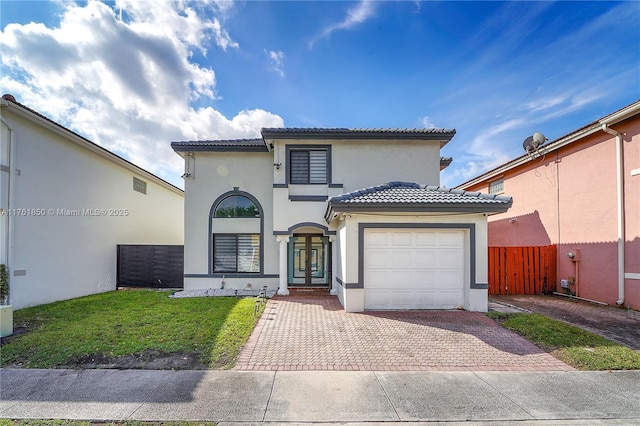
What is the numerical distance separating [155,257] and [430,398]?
13005 mm

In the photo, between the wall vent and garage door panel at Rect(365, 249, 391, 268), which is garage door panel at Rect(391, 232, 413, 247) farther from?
the wall vent

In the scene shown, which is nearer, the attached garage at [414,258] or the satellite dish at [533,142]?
the attached garage at [414,258]

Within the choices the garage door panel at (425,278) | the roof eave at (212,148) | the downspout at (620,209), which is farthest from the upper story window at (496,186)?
the roof eave at (212,148)

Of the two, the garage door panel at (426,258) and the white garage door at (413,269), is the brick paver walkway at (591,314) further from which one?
the garage door panel at (426,258)

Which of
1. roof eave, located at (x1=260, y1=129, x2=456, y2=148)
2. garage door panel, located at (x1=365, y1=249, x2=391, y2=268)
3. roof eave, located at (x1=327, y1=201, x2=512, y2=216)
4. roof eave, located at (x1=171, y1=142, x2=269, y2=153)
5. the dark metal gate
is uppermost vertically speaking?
roof eave, located at (x1=260, y1=129, x2=456, y2=148)

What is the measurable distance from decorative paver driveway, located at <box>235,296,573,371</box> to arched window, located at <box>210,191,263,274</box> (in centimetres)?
415

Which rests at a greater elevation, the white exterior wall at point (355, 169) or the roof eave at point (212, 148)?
the roof eave at point (212, 148)

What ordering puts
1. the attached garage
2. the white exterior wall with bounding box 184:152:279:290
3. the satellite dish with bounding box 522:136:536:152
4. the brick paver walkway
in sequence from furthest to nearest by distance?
the satellite dish with bounding box 522:136:536:152 < the white exterior wall with bounding box 184:152:279:290 < the attached garage < the brick paver walkway

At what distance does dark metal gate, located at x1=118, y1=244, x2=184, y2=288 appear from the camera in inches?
516

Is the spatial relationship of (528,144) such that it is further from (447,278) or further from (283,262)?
(283,262)

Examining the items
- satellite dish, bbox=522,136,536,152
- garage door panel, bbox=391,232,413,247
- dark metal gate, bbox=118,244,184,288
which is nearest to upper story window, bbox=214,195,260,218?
dark metal gate, bbox=118,244,184,288

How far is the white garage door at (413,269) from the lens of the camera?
8891 millimetres

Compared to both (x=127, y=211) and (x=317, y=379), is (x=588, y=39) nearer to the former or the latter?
(x=317, y=379)

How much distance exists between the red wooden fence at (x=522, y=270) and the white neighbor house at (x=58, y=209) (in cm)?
1717
